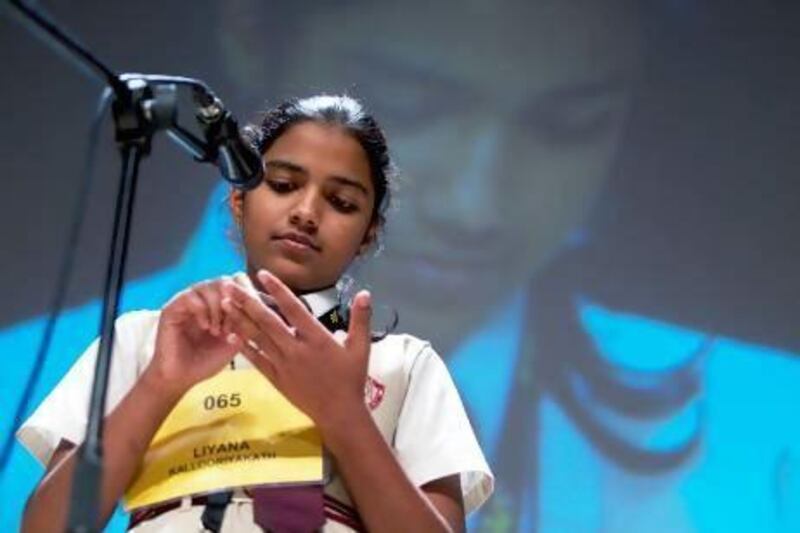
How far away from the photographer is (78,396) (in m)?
1.04

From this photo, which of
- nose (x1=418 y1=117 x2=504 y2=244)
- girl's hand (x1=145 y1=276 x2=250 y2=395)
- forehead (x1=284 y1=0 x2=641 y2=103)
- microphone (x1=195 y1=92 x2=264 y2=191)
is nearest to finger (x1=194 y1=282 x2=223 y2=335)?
girl's hand (x1=145 y1=276 x2=250 y2=395)

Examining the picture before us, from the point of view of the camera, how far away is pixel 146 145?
2.35ft

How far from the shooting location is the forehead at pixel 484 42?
2.06 m

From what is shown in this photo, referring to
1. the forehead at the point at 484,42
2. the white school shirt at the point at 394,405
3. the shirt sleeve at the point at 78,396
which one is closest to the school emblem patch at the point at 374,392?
the white school shirt at the point at 394,405

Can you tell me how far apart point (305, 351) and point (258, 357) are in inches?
1.8

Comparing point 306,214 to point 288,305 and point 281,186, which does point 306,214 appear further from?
point 288,305

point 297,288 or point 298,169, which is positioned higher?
point 298,169

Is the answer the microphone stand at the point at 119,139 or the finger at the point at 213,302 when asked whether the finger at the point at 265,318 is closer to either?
the finger at the point at 213,302

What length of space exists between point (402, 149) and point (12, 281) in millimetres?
698

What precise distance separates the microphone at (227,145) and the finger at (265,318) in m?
0.09

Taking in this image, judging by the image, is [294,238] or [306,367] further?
[294,238]

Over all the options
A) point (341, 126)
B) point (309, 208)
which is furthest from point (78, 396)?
point (341, 126)

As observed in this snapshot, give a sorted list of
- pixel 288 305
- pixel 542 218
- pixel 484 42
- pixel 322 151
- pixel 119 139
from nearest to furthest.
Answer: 1. pixel 119 139
2. pixel 288 305
3. pixel 322 151
4. pixel 542 218
5. pixel 484 42

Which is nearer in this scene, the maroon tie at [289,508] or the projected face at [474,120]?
the maroon tie at [289,508]
